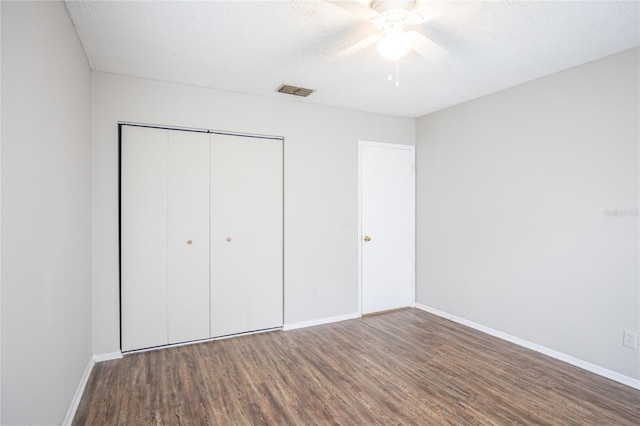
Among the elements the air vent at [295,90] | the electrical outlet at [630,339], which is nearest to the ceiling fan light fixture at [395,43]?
the air vent at [295,90]

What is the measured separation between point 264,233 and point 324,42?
204 cm

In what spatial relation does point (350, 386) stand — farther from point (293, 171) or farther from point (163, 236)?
point (293, 171)

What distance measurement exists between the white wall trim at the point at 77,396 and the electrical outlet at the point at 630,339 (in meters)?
3.99

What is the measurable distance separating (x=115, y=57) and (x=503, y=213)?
3.92 m

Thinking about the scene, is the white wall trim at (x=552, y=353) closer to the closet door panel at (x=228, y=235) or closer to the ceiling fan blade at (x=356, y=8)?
the closet door panel at (x=228, y=235)

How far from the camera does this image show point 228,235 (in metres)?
3.49

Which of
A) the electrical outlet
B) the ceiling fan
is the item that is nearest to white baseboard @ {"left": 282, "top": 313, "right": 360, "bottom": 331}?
the electrical outlet

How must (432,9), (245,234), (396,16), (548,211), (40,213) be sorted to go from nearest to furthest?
(40,213), (432,9), (396,16), (548,211), (245,234)

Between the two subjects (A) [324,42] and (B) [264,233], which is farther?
(B) [264,233]

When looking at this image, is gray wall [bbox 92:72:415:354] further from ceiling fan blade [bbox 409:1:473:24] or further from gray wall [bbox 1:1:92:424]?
ceiling fan blade [bbox 409:1:473:24]

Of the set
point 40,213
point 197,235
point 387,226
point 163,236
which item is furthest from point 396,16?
point 387,226

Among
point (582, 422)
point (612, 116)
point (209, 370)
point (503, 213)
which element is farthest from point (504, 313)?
point (209, 370)

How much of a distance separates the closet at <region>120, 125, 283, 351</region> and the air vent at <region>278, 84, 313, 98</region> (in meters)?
0.56

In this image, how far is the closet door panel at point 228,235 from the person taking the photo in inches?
135
